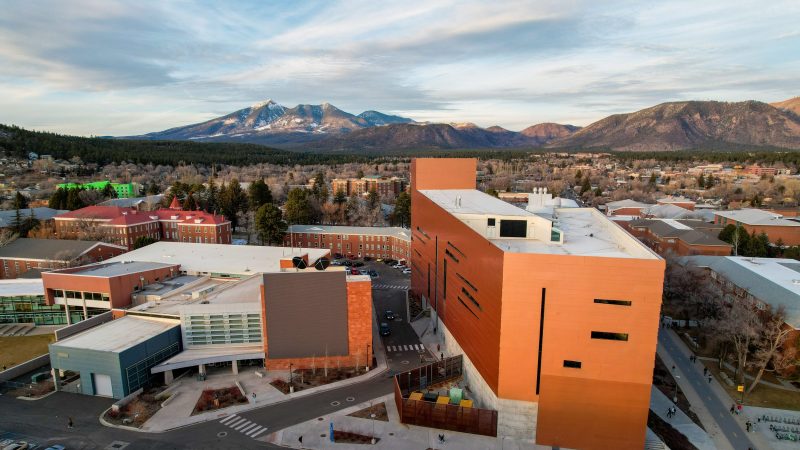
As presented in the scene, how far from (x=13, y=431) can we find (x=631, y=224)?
280 ft

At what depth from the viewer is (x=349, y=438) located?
2820cm

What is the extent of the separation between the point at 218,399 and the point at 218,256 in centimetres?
2683

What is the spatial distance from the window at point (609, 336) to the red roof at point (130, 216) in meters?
65.4

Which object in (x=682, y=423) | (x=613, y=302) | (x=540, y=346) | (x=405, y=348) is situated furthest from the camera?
(x=405, y=348)

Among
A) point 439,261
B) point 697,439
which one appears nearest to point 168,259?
point 439,261

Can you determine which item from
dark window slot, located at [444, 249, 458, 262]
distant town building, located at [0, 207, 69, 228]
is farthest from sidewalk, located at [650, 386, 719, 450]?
distant town building, located at [0, 207, 69, 228]

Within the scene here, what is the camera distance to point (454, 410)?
95.8 ft

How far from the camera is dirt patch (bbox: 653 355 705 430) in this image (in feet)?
105

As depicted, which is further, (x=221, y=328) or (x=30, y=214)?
(x=30, y=214)

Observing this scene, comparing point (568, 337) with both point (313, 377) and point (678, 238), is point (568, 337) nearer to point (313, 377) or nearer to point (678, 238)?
point (313, 377)

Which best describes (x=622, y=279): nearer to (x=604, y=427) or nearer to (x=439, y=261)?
(x=604, y=427)

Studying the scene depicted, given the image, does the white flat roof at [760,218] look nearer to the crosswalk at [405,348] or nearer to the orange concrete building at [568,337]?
the orange concrete building at [568,337]

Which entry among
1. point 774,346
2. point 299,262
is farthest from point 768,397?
point 299,262

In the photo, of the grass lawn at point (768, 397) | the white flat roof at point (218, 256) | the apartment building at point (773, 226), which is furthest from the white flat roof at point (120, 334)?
the apartment building at point (773, 226)
